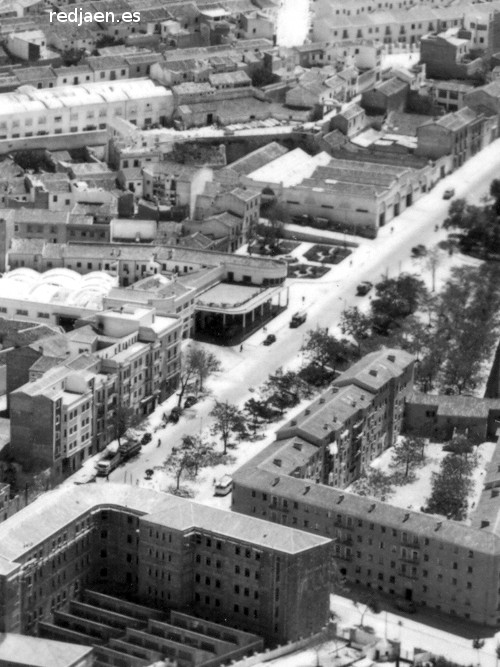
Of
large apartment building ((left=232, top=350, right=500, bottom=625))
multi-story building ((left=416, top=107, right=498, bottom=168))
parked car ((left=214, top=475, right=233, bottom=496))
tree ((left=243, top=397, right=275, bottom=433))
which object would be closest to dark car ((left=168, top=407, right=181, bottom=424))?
tree ((left=243, top=397, right=275, bottom=433))

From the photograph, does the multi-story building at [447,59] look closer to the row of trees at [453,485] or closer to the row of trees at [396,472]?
the row of trees at [396,472]

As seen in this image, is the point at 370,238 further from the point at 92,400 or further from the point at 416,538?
the point at 416,538

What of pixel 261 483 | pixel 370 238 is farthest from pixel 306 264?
pixel 261 483

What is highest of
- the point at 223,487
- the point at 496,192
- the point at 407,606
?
the point at 496,192

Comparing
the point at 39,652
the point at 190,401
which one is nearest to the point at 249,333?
the point at 190,401

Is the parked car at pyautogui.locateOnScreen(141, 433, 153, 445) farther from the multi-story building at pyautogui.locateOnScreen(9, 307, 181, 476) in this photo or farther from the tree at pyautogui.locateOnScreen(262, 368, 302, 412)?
the tree at pyautogui.locateOnScreen(262, 368, 302, 412)

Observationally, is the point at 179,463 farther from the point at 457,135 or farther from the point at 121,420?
the point at 457,135

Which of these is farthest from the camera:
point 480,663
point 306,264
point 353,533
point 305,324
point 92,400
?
point 306,264

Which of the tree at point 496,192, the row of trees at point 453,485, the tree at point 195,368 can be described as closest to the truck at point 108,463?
the tree at point 195,368
